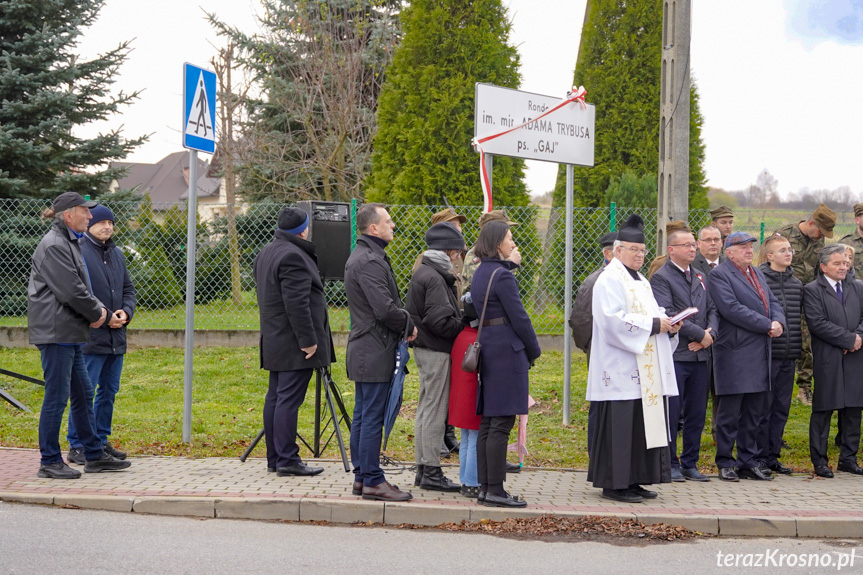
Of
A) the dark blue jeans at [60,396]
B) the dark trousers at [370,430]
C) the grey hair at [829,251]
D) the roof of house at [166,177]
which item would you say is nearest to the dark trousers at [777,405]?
the grey hair at [829,251]

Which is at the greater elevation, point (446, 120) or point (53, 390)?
point (446, 120)

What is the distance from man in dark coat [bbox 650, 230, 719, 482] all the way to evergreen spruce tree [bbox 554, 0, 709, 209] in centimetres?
930

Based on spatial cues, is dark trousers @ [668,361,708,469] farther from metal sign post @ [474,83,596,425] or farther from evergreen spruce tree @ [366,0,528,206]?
evergreen spruce tree @ [366,0,528,206]

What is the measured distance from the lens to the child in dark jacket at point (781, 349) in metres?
7.70

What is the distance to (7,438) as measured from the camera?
848 cm

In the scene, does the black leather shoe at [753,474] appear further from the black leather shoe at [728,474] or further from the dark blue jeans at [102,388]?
the dark blue jeans at [102,388]

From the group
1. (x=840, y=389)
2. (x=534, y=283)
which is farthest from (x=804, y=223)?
(x=534, y=283)

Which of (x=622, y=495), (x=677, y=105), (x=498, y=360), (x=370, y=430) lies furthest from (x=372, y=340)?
(x=677, y=105)

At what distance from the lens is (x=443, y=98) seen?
1328cm

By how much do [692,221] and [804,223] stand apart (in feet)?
10.6

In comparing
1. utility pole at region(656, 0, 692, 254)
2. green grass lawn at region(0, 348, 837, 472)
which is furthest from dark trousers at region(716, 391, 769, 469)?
utility pole at region(656, 0, 692, 254)

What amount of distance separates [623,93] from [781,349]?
10.4 m

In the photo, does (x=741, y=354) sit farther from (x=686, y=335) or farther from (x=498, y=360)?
(x=498, y=360)

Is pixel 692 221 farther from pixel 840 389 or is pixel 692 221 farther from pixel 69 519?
pixel 69 519
